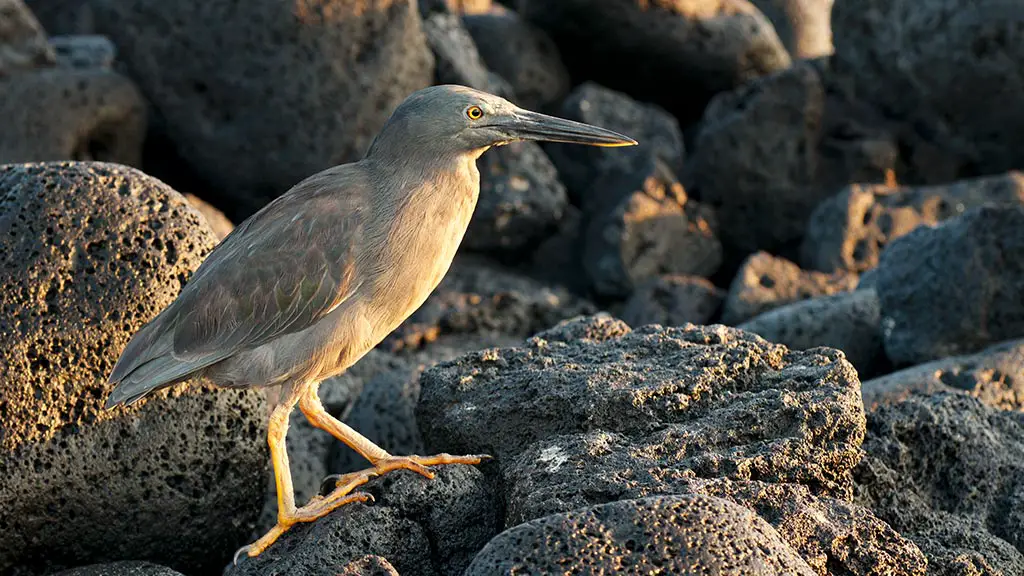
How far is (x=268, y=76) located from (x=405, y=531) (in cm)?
556

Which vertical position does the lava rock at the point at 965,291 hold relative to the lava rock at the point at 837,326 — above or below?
above

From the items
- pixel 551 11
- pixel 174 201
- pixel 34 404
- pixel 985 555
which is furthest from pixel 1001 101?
pixel 34 404

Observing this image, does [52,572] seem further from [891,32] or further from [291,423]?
[891,32]

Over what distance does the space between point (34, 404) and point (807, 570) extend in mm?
3234

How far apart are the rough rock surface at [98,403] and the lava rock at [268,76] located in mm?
3913

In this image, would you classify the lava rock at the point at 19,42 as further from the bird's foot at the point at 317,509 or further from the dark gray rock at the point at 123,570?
the bird's foot at the point at 317,509

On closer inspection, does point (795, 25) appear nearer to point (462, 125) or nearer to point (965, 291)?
point (965, 291)

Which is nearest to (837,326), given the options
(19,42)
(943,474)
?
(943,474)

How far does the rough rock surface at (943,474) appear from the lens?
4.98 m

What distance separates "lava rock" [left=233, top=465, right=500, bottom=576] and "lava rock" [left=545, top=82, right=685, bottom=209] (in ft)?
20.6

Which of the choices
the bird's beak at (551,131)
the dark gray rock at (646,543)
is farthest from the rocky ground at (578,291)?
the bird's beak at (551,131)

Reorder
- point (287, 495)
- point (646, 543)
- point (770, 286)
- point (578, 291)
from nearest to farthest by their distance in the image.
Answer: point (646, 543) < point (287, 495) < point (770, 286) < point (578, 291)

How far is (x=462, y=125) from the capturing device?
211 inches

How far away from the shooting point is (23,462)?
5312 mm
